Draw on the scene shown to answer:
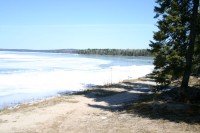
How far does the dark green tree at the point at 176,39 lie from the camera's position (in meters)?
19.5

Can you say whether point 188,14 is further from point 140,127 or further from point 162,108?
point 140,127

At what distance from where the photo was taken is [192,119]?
13.6 metres

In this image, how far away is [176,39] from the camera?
71.1 ft

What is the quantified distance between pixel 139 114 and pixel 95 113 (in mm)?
2538

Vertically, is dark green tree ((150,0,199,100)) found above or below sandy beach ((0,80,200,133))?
above

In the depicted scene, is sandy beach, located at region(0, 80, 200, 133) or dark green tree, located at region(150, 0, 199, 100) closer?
sandy beach, located at region(0, 80, 200, 133)

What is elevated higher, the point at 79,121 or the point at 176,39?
the point at 176,39

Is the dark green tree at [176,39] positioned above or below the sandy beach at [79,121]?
above

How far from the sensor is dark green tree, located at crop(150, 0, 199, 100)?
19516mm

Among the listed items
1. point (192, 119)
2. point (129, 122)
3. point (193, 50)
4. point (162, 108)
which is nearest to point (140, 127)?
point (129, 122)

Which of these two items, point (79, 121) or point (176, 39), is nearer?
point (79, 121)

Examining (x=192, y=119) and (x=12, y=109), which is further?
(x=12, y=109)

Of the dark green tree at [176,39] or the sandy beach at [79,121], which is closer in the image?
the sandy beach at [79,121]

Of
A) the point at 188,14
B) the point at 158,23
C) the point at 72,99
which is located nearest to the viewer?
the point at 188,14
